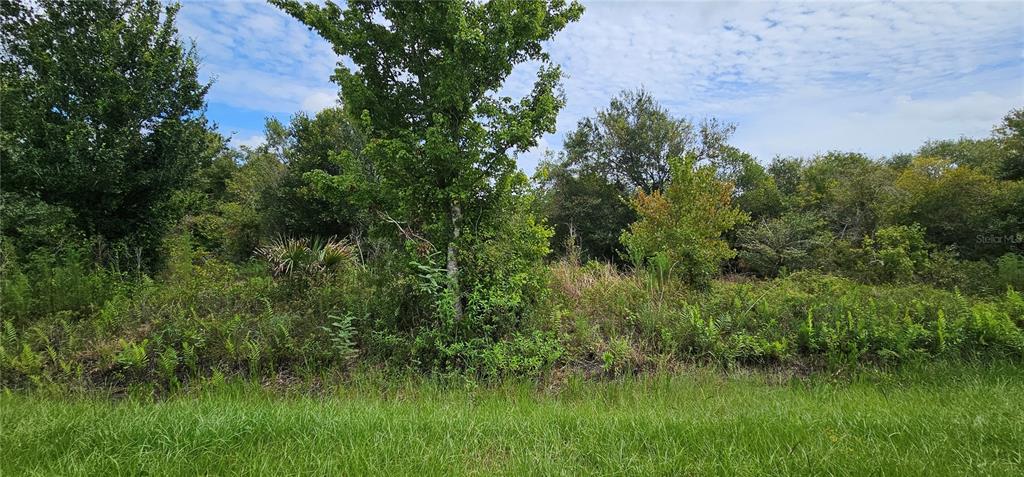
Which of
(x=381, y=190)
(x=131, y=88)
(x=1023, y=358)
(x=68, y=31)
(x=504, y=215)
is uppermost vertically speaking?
(x=68, y=31)

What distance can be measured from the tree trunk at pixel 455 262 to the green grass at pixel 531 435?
1.31 meters

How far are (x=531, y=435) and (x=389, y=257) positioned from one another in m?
3.67

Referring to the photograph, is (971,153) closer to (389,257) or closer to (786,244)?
(786,244)

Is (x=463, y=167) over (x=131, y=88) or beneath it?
beneath

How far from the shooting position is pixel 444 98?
16.5 ft

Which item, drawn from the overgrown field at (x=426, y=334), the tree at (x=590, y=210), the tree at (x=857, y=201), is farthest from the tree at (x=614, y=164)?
the overgrown field at (x=426, y=334)

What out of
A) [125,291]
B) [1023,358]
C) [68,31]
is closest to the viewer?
[1023,358]

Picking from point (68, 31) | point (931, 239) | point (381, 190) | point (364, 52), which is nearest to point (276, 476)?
point (381, 190)

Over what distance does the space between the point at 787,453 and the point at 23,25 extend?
42.4 ft

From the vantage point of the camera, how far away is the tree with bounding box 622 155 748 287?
7680 millimetres

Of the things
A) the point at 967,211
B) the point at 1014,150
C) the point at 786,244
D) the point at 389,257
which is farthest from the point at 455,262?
the point at 1014,150

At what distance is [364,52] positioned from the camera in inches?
211

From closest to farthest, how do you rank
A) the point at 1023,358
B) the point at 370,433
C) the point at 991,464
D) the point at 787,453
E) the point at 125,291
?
1. the point at 991,464
2. the point at 787,453
3. the point at 370,433
4. the point at 1023,358
5. the point at 125,291

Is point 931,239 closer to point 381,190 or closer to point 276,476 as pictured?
point 381,190
